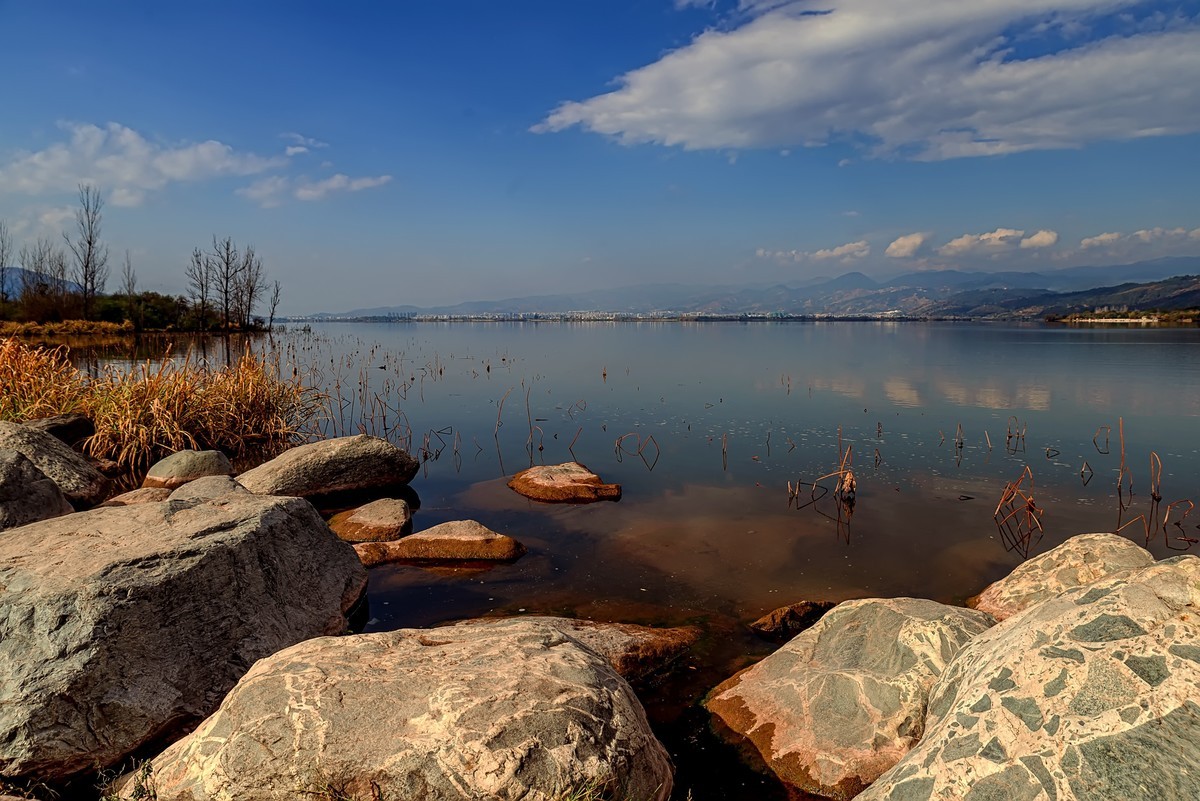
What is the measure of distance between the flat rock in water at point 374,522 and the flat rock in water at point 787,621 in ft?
21.9

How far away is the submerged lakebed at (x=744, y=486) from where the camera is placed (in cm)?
924

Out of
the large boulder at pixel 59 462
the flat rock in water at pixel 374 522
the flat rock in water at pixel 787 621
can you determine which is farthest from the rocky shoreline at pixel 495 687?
the large boulder at pixel 59 462

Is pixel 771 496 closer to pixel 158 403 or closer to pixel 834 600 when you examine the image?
pixel 834 600

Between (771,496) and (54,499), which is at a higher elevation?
(54,499)

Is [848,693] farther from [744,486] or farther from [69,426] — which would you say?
[69,426]

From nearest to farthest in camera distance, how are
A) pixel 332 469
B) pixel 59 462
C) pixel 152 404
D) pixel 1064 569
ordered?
pixel 1064 569
pixel 59 462
pixel 332 469
pixel 152 404

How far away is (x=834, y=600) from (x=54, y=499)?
37.2 ft

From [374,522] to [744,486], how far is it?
27.5ft

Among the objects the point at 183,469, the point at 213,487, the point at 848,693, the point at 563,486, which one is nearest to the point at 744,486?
the point at 563,486

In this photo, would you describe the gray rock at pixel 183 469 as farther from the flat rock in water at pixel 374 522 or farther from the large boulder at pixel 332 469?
the flat rock in water at pixel 374 522

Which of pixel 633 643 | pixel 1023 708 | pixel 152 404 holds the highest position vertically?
pixel 152 404

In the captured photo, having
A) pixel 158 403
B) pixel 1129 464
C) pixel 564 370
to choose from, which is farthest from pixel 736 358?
pixel 158 403

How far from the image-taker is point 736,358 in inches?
1948

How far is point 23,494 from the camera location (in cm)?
862
